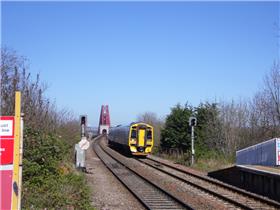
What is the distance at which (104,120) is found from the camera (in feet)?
494

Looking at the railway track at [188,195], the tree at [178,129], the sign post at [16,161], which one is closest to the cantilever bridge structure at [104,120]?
the tree at [178,129]

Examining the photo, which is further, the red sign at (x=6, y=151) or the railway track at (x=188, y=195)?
the railway track at (x=188, y=195)

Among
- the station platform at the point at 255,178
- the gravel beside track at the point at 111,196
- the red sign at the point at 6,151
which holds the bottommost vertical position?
the gravel beside track at the point at 111,196

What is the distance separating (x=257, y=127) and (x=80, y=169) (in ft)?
48.2

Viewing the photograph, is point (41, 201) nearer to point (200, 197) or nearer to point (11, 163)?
point (11, 163)

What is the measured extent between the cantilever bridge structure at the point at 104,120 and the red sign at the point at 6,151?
13885cm

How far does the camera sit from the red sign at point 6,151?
6.92 m

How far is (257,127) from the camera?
32.0 m

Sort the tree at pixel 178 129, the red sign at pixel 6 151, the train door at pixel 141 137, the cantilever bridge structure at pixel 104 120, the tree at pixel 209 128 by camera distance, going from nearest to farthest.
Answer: the red sign at pixel 6 151 → the tree at pixel 209 128 → the tree at pixel 178 129 → the train door at pixel 141 137 → the cantilever bridge structure at pixel 104 120

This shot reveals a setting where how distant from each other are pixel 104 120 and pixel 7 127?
14392 centimetres

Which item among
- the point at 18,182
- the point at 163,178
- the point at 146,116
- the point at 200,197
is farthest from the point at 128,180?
the point at 146,116

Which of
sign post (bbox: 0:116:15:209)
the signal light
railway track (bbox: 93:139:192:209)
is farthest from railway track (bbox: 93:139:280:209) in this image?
sign post (bbox: 0:116:15:209)

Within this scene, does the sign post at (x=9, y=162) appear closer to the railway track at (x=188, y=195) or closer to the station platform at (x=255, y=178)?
the railway track at (x=188, y=195)

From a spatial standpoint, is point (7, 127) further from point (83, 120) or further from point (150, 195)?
point (83, 120)
